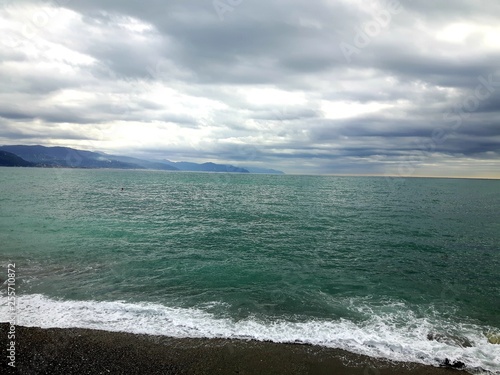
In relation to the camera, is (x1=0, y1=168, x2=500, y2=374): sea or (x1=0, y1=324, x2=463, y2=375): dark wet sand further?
(x1=0, y1=168, x2=500, y2=374): sea

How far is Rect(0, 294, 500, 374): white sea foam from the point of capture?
13242 mm

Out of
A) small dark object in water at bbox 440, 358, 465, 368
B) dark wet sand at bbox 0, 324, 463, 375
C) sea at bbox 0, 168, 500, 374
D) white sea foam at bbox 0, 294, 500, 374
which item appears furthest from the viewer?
sea at bbox 0, 168, 500, 374

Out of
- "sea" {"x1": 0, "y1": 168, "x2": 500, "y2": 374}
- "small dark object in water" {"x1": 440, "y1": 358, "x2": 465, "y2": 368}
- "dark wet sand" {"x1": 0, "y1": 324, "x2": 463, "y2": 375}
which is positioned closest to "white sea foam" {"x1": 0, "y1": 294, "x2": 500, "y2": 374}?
"sea" {"x1": 0, "y1": 168, "x2": 500, "y2": 374}

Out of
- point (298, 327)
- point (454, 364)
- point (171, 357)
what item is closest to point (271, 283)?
point (298, 327)

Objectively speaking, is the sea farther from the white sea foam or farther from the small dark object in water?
the small dark object in water

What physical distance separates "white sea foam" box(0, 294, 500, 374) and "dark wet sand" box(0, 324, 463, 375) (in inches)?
24.4

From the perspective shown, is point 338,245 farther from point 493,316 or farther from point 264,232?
point 493,316

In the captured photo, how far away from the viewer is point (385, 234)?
125 ft

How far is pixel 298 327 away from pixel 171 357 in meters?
6.25

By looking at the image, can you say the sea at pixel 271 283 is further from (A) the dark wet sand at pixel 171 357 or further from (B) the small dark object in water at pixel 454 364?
(A) the dark wet sand at pixel 171 357

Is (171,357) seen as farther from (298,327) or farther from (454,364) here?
(454,364)

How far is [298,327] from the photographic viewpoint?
14.9 meters

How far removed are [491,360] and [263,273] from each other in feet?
45.8

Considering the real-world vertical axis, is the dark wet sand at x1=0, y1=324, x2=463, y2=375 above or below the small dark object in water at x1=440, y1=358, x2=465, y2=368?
below
